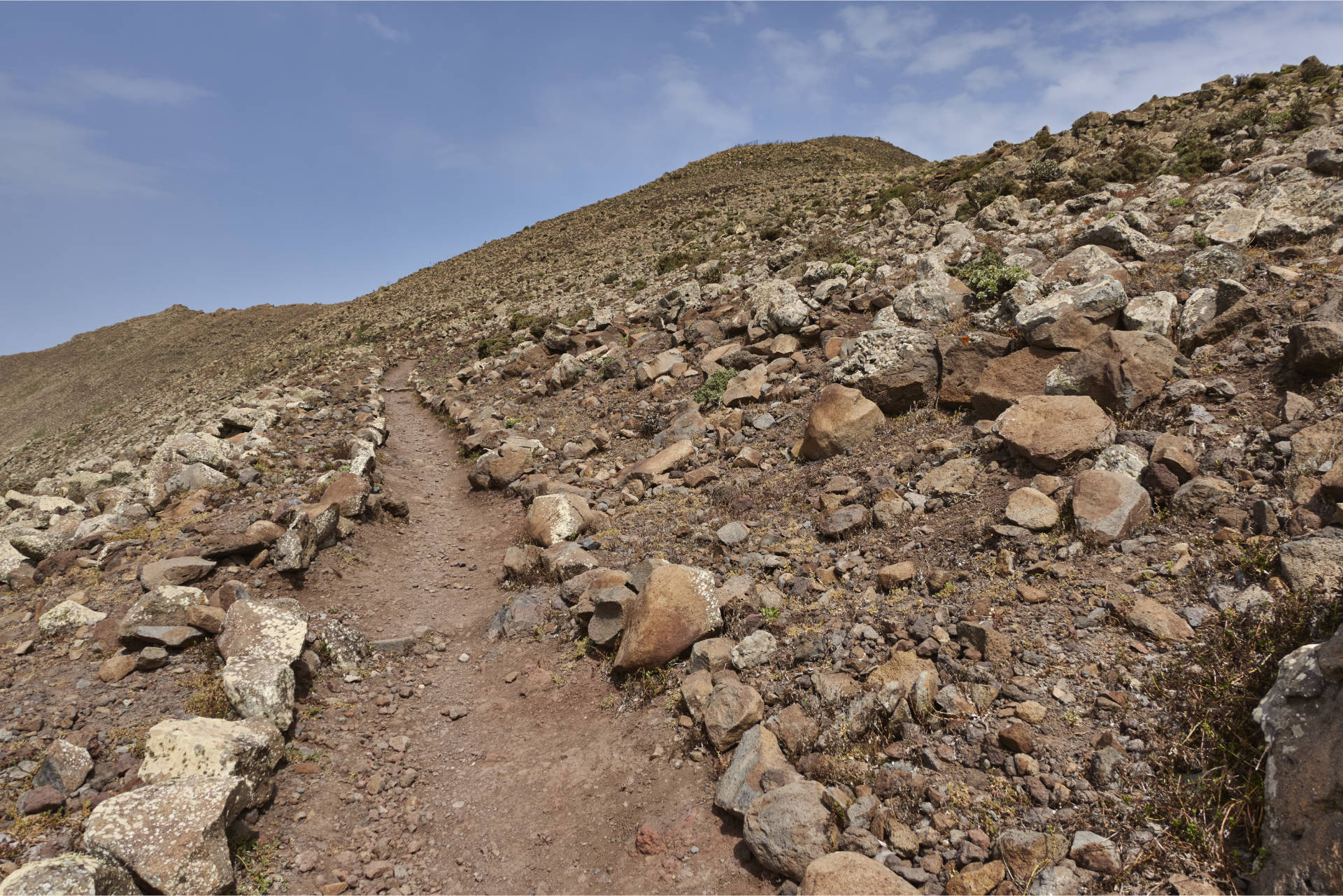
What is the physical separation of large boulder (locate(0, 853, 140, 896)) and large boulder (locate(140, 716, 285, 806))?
0.78 meters

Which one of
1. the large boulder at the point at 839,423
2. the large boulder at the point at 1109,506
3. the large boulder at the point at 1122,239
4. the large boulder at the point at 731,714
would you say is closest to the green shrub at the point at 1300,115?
the large boulder at the point at 1122,239

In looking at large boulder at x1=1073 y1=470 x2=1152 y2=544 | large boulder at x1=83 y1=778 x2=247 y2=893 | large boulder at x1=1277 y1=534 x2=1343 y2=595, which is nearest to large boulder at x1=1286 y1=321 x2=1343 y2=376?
large boulder at x1=1073 y1=470 x2=1152 y2=544

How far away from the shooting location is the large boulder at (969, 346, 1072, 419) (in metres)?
7.89

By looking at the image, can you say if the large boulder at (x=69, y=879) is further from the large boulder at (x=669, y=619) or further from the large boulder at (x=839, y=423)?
the large boulder at (x=839, y=423)

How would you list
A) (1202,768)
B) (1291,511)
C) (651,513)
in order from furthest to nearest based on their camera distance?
(651,513) → (1291,511) → (1202,768)

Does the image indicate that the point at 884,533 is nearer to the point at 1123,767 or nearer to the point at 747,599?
the point at 747,599

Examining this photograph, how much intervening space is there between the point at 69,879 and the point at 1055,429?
9.25 metres

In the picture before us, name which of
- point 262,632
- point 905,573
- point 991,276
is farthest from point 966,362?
point 262,632

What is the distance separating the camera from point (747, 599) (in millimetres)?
6691

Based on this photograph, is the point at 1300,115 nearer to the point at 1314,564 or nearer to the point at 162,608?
the point at 1314,564

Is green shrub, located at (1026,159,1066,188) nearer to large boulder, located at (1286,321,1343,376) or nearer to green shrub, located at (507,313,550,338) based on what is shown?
large boulder, located at (1286,321,1343,376)

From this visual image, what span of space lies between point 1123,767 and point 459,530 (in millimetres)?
10447

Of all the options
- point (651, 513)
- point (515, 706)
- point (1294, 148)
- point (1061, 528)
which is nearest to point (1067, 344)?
point (1061, 528)

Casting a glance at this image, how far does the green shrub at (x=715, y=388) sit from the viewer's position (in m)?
12.8
